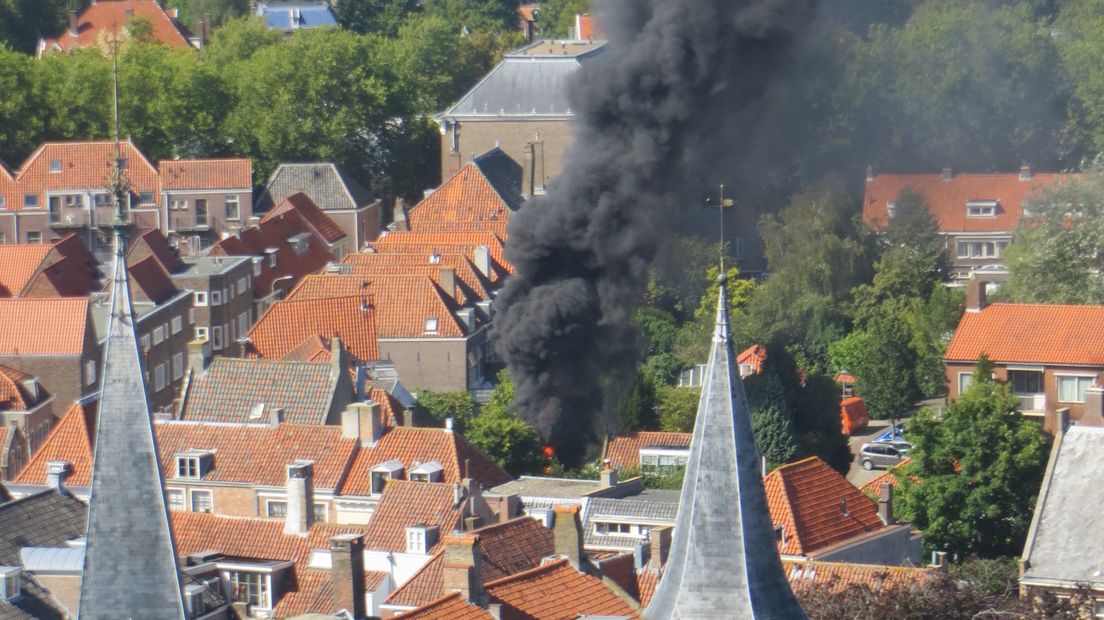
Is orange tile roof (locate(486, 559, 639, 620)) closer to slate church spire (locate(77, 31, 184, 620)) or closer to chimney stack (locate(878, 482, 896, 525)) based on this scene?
chimney stack (locate(878, 482, 896, 525))

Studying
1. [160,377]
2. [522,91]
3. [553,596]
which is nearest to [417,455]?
[553,596]

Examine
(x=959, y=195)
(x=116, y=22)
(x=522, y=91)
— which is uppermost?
(x=116, y=22)

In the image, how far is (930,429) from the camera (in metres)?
29.8

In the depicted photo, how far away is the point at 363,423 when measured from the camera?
94.8 feet

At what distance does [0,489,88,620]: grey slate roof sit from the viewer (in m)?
20.0

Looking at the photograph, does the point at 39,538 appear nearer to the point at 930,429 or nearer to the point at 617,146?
the point at 930,429

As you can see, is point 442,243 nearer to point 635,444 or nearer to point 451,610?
point 635,444

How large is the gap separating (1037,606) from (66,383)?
60.4 ft

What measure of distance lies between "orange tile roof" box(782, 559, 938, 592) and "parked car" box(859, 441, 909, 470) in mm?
11813

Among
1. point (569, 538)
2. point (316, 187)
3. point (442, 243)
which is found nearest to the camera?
point (569, 538)

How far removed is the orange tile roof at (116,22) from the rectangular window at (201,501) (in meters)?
44.6

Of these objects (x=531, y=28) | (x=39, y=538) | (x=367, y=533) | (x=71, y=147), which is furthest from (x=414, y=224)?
(x=531, y=28)

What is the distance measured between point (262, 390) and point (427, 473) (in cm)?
428

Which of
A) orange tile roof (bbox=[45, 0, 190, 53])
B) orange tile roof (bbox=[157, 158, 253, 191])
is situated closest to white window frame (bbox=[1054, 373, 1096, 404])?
orange tile roof (bbox=[157, 158, 253, 191])
